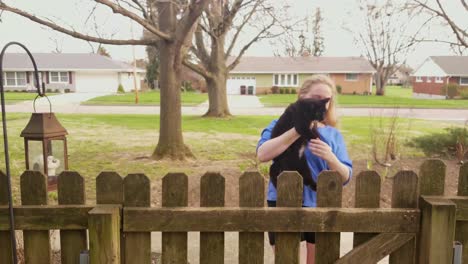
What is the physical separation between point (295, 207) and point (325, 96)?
23.7 inches

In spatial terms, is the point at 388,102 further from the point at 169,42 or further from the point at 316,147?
the point at 316,147

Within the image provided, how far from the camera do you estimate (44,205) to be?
7.06ft

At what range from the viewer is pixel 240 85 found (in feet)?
157

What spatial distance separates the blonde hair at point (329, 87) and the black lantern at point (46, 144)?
2558 mm

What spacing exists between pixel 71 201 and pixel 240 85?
4616 centimetres

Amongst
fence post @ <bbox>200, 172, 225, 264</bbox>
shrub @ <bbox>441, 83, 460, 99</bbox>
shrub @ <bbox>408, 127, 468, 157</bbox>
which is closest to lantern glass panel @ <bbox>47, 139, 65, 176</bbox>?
fence post @ <bbox>200, 172, 225, 264</bbox>

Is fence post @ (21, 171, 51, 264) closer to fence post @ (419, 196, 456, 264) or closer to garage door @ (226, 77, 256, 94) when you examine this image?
fence post @ (419, 196, 456, 264)

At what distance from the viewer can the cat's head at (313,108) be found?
83.1 inches

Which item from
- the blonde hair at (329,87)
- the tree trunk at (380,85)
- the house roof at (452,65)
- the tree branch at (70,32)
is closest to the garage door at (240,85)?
the tree trunk at (380,85)

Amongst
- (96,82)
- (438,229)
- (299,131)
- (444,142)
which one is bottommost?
(444,142)

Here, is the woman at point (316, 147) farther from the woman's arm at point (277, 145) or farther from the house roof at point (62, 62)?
the house roof at point (62, 62)

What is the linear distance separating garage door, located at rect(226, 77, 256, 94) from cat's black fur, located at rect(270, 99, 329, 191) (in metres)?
45.4

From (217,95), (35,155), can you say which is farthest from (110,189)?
(217,95)

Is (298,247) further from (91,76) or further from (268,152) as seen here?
(91,76)
